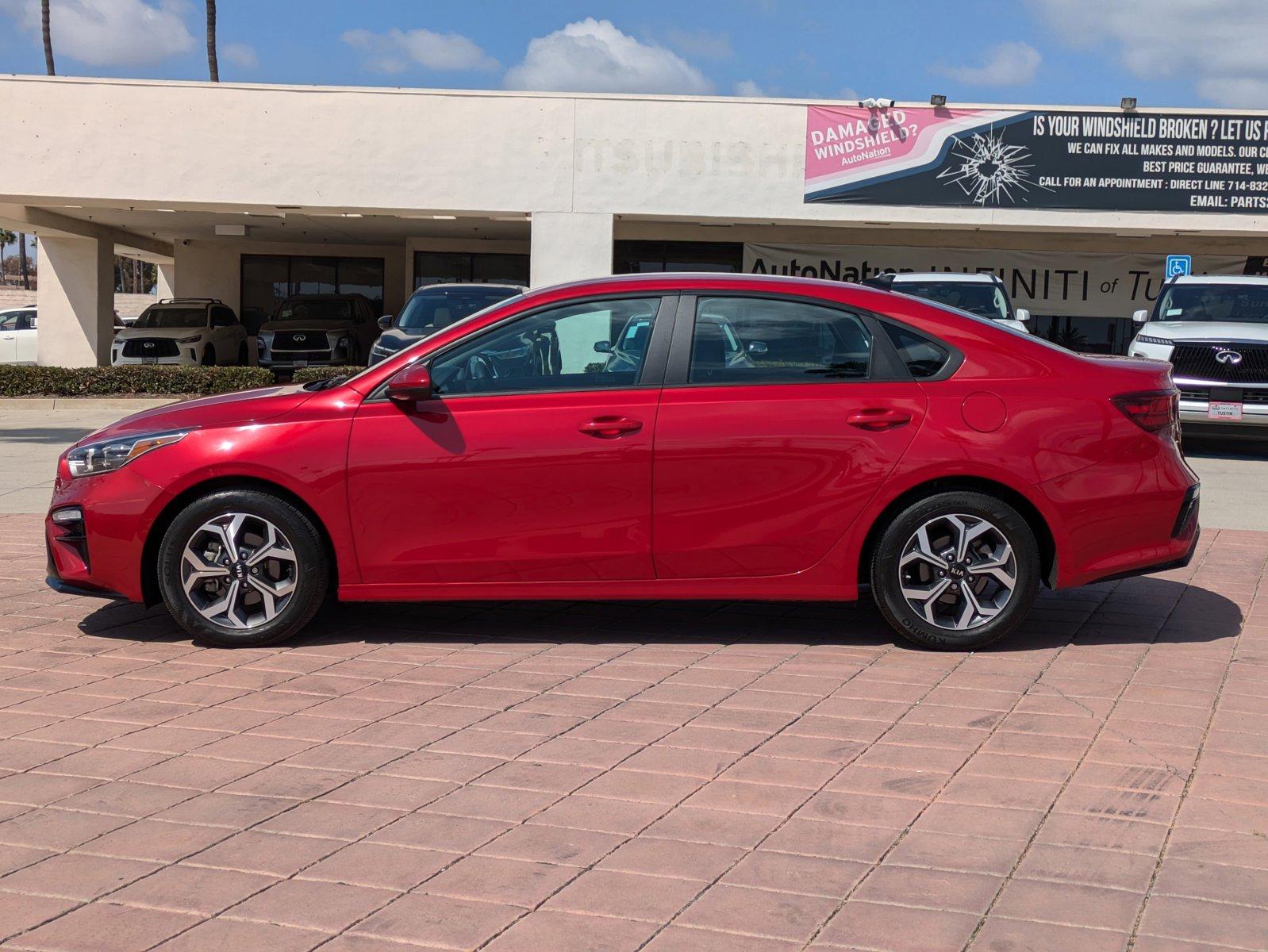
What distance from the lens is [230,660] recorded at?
5.58 m

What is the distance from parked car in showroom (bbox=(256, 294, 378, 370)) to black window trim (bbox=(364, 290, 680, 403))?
64.6 feet

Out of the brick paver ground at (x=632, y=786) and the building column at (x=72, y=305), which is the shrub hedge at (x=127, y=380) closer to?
the building column at (x=72, y=305)

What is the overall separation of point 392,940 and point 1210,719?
10.3ft

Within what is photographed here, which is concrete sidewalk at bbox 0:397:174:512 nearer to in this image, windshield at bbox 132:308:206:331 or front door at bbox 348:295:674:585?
front door at bbox 348:295:674:585

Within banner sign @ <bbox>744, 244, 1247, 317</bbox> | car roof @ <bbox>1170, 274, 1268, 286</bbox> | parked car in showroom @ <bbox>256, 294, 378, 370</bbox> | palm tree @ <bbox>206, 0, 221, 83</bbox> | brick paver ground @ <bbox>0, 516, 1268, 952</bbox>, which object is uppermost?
palm tree @ <bbox>206, 0, 221, 83</bbox>

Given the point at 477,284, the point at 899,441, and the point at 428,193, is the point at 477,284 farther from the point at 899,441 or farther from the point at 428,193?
the point at 899,441

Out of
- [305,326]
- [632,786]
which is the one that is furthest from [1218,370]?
[305,326]

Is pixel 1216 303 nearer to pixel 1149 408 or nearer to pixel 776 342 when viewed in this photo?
pixel 1149 408

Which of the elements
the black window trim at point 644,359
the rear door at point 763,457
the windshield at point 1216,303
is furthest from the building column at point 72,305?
the rear door at point 763,457

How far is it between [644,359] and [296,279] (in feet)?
93.3

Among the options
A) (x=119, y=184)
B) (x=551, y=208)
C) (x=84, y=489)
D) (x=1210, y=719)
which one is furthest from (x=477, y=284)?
(x=1210, y=719)

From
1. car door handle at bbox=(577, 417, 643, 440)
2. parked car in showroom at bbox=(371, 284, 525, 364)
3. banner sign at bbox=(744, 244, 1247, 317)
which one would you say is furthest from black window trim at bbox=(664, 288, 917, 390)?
banner sign at bbox=(744, 244, 1247, 317)

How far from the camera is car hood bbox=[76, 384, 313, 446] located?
5.70m

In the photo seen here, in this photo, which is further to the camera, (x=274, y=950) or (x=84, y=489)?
(x=84, y=489)
